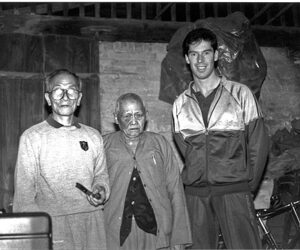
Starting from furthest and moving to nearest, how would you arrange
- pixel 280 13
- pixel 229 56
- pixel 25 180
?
pixel 280 13 < pixel 229 56 < pixel 25 180

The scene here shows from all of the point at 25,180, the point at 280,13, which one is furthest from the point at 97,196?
the point at 280,13

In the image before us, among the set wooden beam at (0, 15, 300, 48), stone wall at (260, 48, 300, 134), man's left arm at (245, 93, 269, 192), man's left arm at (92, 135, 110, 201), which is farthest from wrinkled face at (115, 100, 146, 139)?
stone wall at (260, 48, 300, 134)

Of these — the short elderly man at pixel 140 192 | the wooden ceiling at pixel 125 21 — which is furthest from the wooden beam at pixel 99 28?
the short elderly man at pixel 140 192

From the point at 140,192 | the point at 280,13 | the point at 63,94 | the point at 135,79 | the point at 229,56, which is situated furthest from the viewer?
the point at 280,13

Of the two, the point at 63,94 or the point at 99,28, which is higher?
the point at 99,28

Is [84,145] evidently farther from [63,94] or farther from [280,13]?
[280,13]

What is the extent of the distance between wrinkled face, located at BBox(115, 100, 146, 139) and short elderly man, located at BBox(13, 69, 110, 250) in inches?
17.2

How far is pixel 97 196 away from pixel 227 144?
1.07m

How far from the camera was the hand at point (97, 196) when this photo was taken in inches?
120

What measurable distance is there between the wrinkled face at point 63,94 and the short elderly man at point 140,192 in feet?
1.73

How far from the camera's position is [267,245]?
16.9 feet

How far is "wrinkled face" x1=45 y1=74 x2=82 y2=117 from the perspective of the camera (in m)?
3.18

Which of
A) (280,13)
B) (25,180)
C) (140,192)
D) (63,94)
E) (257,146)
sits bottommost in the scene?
(140,192)

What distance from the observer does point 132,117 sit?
11.7 feet
